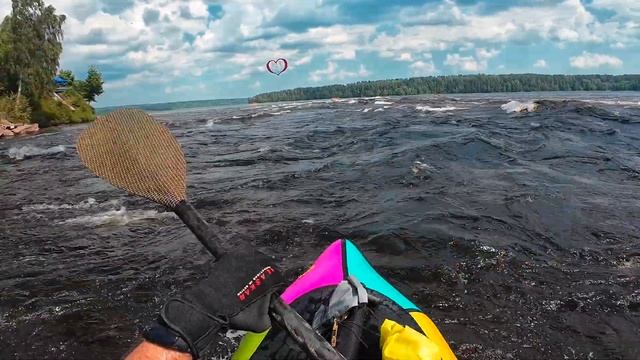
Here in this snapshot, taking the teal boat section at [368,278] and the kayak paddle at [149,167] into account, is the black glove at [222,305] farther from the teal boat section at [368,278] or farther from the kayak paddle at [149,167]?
the teal boat section at [368,278]

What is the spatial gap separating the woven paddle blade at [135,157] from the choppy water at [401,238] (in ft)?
8.61

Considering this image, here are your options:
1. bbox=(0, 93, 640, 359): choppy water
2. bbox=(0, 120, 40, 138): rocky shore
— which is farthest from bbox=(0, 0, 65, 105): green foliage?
bbox=(0, 93, 640, 359): choppy water

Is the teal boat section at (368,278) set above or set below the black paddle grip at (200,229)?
below

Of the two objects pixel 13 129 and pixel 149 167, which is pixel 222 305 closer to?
pixel 149 167

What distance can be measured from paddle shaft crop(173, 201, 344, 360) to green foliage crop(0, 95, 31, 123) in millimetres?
45544

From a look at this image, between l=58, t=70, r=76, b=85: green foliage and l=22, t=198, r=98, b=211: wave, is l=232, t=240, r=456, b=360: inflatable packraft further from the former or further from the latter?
l=58, t=70, r=76, b=85: green foliage

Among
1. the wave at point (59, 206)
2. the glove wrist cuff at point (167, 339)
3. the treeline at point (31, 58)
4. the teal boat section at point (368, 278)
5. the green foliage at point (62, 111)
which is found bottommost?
the wave at point (59, 206)

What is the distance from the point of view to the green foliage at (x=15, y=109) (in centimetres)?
4074

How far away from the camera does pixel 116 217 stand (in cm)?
827

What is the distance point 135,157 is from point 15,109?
48.9 metres

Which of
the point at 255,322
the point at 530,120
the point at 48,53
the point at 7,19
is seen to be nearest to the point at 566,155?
the point at 530,120

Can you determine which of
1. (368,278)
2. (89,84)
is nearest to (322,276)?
(368,278)

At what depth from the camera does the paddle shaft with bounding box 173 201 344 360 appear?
5.21 feet

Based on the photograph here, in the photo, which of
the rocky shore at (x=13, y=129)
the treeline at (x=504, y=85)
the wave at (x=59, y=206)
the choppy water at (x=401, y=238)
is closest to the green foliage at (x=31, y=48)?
the rocky shore at (x=13, y=129)
